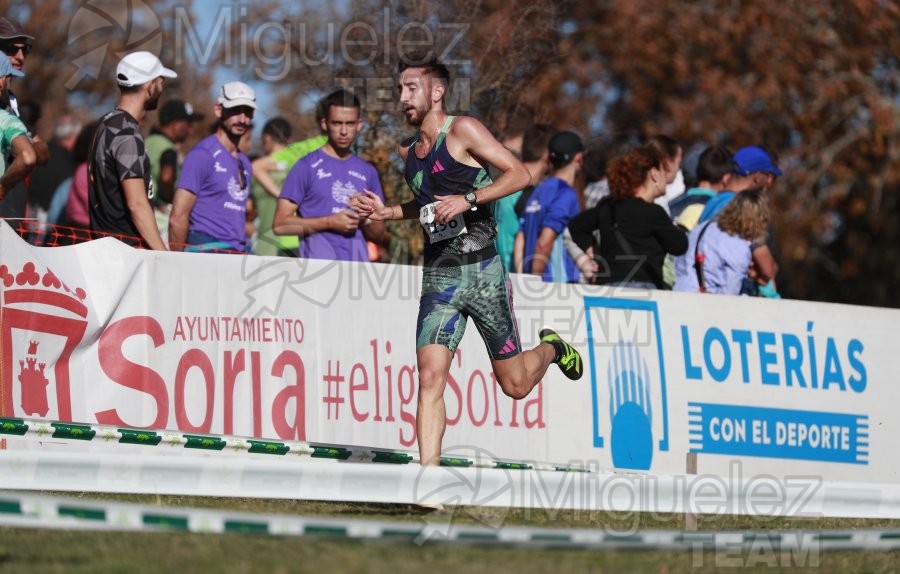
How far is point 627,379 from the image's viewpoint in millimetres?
11000

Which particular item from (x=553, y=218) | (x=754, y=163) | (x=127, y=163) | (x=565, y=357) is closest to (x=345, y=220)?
(x=127, y=163)

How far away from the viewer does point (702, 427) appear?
11.2 m

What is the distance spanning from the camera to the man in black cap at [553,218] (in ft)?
38.1

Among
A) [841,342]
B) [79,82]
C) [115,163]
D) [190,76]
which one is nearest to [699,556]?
[115,163]

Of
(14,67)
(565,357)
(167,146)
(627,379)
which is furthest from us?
(167,146)

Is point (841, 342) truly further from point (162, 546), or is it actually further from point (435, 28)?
point (162, 546)

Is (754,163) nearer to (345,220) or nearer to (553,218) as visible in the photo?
(553,218)

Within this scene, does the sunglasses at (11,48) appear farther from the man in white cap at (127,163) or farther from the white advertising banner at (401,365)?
the white advertising banner at (401,365)

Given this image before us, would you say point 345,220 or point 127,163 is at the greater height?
point 127,163

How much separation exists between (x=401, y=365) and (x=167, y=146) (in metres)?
3.74

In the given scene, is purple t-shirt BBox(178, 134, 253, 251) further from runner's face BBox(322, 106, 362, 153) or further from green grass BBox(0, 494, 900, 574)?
green grass BBox(0, 494, 900, 574)

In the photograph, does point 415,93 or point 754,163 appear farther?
point 754,163

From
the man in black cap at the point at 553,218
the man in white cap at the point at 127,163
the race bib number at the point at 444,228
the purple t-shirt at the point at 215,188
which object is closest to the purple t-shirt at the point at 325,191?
the purple t-shirt at the point at 215,188

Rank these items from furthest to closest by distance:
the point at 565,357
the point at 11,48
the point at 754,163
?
the point at 754,163 → the point at 11,48 → the point at 565,357
